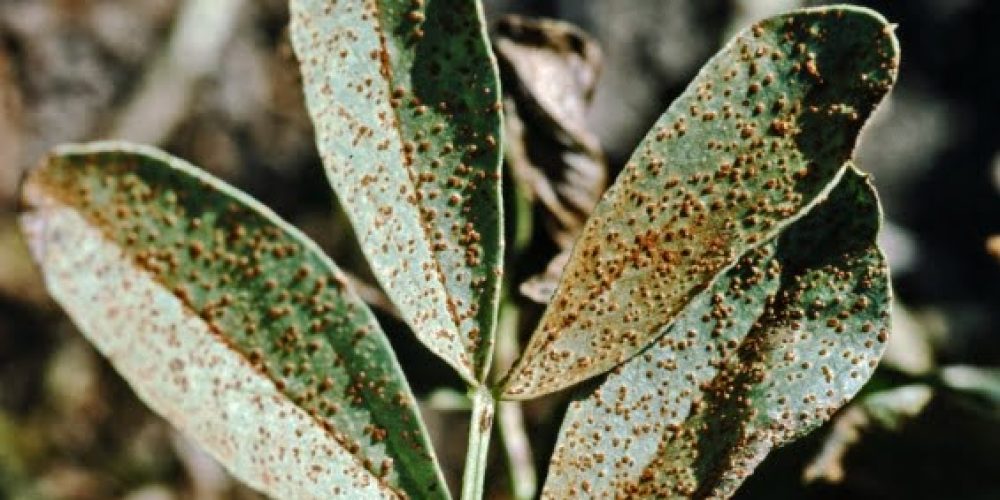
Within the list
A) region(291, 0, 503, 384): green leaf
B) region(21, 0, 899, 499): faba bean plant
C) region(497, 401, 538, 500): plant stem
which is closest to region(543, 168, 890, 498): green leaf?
region(21, 0, 899, 499): faba bean plant

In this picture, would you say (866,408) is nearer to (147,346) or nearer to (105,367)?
(147,346)

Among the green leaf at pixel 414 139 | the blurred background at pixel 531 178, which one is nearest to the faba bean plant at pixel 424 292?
the green leaf at pixel 414 139

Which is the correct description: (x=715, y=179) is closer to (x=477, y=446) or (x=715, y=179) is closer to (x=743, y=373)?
(x=743, y=373)

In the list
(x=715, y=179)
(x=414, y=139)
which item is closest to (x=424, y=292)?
(x=414, y=139)

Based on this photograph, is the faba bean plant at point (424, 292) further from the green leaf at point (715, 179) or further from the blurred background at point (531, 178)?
the blurred background at point (531, 178)

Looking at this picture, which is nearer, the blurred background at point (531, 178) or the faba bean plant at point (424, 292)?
the faba bean plant at point (424, 292)

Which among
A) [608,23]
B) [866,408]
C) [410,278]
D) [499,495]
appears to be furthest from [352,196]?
[499,495]
